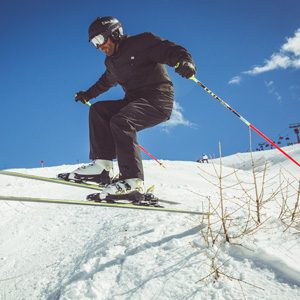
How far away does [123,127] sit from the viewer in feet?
11.7

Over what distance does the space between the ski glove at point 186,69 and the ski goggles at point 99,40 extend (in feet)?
3.15

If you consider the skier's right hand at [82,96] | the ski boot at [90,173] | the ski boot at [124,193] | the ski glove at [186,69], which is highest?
the skier's right hand at [82,96]

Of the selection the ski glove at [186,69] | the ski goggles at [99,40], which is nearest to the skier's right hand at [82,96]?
the ski goggles at [99,40]

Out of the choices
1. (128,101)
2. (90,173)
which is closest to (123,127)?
(128,101)

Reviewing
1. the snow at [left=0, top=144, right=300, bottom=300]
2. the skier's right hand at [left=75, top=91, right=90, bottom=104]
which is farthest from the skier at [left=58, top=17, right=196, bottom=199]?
the skier's right hand at [left=75, top=91, right=90, bottom=104]

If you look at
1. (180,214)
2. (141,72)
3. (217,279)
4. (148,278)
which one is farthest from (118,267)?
(141,72)

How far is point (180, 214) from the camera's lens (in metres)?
3.21

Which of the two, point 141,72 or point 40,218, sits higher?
point 141,72

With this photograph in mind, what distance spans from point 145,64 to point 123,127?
881 mm

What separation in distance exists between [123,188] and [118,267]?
4.07ft

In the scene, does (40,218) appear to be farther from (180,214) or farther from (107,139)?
(180,214)

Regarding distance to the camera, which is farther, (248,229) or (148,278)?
(248,229)

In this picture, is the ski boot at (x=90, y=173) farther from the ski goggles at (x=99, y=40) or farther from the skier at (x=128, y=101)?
the ski goggles at (x=99, y=40)

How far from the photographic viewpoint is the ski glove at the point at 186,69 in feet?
11.7
